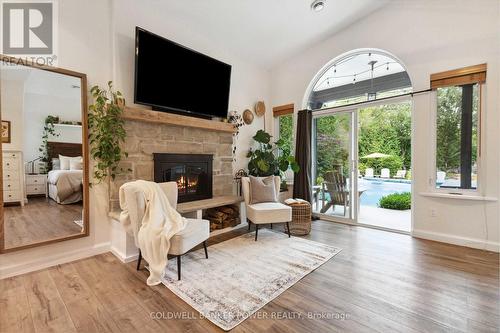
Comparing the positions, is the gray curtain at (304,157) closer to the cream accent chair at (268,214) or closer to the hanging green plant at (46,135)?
the cream accent chair at (268,214)

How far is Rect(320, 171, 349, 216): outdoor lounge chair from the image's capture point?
414cm

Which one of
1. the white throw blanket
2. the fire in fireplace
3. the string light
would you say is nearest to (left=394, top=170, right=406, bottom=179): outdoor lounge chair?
the string light

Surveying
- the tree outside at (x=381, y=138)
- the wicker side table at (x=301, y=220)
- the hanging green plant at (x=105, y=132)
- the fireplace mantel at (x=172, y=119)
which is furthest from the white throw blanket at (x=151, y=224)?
the tree outside at (x=381, y=138)

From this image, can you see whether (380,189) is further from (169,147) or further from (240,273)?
(169,147)

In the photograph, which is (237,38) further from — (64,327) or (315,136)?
(64,327)

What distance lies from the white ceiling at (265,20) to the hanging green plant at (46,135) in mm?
1985

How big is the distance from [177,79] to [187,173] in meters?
1.32

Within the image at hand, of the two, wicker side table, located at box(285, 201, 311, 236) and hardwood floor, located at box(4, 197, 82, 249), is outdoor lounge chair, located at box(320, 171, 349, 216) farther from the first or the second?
hardwood floor, located at box(4, 197, 82, 249)

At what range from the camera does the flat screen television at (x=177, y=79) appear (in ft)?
9.18

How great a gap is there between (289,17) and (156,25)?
6.36ft

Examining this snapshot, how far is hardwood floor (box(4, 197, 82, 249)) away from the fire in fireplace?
3.25 feet

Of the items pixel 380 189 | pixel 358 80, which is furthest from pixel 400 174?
pixel 358 80

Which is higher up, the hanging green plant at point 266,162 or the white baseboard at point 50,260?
the hanging green plant at point 266,162

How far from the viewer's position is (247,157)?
451cm
